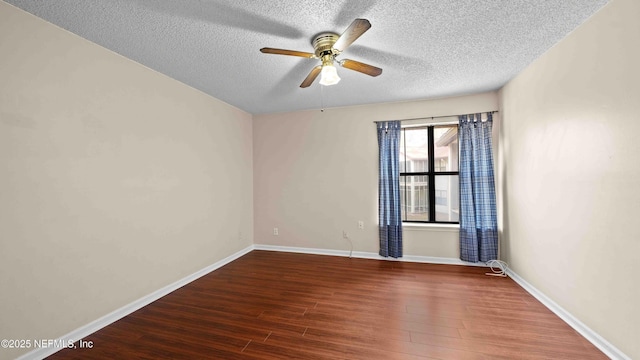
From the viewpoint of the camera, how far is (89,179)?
2.05 m

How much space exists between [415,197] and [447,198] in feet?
1.58

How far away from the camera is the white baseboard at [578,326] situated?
5.48 feet

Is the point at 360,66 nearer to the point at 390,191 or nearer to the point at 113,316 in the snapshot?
the point at 390,191

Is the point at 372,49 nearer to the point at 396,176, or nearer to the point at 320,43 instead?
the point at 320,43

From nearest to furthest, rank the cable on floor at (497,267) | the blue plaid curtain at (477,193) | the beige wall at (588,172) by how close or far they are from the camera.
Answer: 1. the beige wall at (588,172)
2. the cable on floor at (497,267)
3. the blue plaid curtain at (477,193)

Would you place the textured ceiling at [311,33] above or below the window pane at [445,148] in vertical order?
above

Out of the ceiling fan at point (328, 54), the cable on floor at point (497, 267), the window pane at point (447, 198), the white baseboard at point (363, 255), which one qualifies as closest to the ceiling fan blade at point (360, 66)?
the ceiling fan at point (328, 54)

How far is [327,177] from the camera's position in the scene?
13.4 ft

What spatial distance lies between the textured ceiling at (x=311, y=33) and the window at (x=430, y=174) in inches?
40.0

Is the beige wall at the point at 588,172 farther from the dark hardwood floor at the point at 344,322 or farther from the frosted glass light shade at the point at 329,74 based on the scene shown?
the frosted glass light shade at the point at 329,74

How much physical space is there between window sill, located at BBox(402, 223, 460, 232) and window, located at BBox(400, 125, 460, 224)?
15 cm

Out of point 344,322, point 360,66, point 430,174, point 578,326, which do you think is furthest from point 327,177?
point 578,326

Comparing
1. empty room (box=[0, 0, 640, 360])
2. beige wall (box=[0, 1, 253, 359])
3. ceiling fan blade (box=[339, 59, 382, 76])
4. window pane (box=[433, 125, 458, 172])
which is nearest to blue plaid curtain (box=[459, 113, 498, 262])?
empty room (box=[0, 0, 640, 360])

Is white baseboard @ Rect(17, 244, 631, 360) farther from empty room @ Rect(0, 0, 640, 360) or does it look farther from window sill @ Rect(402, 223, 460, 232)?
window sill @ Rect(402, 223, 460, 232)
